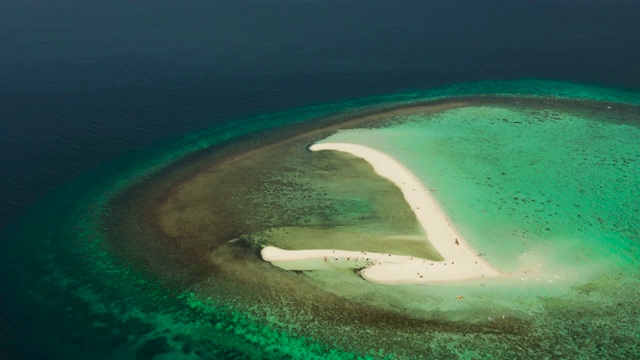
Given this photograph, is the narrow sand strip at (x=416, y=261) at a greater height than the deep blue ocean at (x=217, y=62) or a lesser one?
lesser

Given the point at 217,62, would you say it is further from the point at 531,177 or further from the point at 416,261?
the point at 416,261

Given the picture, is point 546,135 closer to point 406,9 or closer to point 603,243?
point 603,243

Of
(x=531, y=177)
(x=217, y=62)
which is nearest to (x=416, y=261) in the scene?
(x=531, y=177)

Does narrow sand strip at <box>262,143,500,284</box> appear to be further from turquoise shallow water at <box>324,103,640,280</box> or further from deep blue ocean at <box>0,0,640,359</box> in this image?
deep blue ocean at <box>0,0,640,359</box>

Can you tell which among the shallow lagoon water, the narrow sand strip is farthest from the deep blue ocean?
the narrow sand strip

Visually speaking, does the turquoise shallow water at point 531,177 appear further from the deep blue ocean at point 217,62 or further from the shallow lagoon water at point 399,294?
the deep blue ocean at point 217,62

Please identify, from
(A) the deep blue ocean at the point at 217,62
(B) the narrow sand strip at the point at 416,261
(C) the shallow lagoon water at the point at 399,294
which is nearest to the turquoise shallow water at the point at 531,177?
(C) the shallow lagoon water at the point at 399,294
